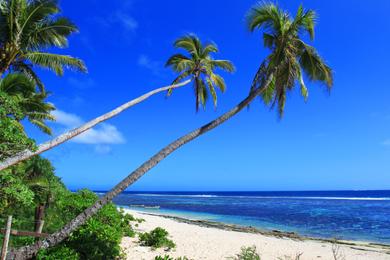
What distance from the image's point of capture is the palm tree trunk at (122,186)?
746cm

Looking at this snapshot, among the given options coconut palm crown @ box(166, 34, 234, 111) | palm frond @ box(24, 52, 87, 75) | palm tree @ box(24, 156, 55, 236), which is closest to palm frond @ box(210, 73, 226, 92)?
coconut palm crown @ box(166, 34, 234, 111)

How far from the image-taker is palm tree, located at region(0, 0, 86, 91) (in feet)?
29.7

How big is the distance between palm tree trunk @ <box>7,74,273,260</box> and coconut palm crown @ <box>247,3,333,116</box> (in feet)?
1.46

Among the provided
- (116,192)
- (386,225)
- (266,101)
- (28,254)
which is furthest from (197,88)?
(386,225)

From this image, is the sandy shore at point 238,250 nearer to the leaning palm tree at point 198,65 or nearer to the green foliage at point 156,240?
the green foliage at point 156,240

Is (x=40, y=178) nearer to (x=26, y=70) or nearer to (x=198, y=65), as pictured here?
(x=26, y=70)

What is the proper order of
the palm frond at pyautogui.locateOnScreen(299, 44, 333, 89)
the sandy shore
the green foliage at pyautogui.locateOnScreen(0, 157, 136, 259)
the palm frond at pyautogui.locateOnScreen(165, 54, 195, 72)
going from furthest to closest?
the palm frond at pyautogui.locateOnScreen(165, 54, 195, 72) → the sandy shore → the palm frond at pyautogui.locateOnScreen(299, 44, 333, 89) → the green foliage at pyautogui.locateOnScreen(0, 157, 136, 259)

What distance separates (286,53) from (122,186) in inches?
223

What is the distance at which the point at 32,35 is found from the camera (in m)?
9.66

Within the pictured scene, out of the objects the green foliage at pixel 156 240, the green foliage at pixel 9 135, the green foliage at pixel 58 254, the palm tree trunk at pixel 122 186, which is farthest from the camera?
the green foliage at pixel 156 240

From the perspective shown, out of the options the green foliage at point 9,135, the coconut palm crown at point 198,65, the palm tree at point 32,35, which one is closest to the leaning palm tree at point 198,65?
the coconut palm crown at point 198,65

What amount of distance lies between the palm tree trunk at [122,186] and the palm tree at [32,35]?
143 inches

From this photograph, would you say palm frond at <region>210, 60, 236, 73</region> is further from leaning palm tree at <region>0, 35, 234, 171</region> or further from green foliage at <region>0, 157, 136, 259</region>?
green foliage at <region>0, 157, 136, 259</region>

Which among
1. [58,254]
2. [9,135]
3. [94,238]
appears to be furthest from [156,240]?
[9,135]
